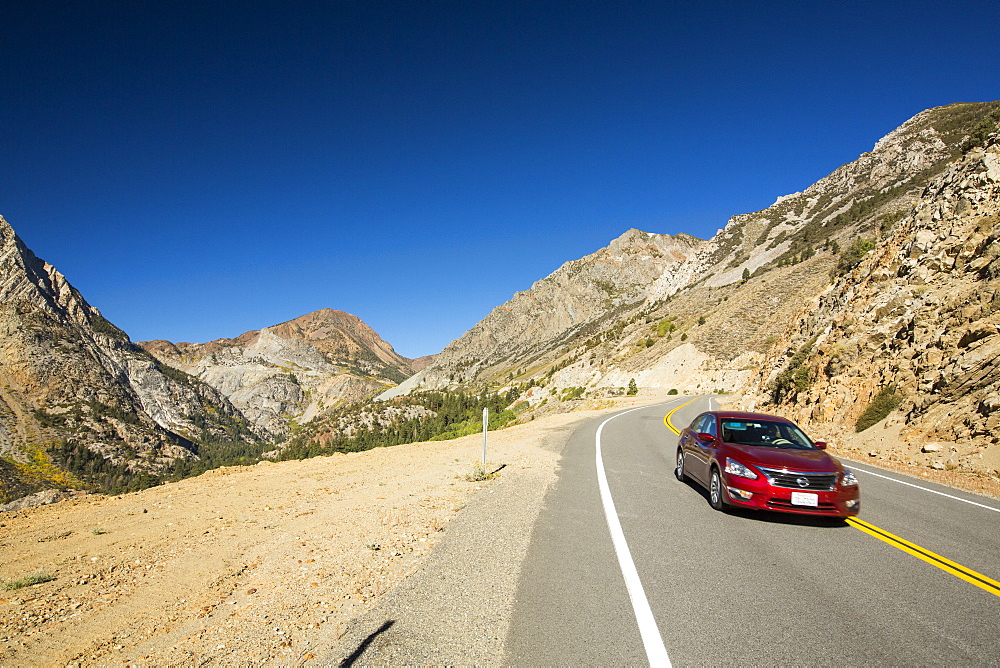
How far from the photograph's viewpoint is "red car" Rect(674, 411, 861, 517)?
666cm

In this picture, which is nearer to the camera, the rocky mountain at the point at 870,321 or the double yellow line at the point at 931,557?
the double yellow line at the point at 931,557

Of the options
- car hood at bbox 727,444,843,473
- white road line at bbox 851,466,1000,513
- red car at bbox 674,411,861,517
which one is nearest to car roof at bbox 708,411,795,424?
red car at bbox 674,411,861,517

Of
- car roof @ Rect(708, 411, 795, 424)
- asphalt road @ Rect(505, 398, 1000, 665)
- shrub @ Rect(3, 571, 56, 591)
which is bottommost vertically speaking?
asphalt road @ Rect(505, 398, 1000, 665)

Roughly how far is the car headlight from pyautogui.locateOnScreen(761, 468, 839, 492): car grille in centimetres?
24

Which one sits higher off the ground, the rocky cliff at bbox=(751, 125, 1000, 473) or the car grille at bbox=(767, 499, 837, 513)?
the rocky cliff at bbox=(751, 125, 1000, 473)

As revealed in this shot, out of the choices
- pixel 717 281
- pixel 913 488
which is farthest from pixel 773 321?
pixel 913 488

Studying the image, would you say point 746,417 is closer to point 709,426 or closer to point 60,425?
point 709,426

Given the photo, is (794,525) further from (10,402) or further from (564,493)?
(10,402)

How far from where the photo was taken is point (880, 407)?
15.6 m

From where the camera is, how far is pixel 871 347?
732 inches

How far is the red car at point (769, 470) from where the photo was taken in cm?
666

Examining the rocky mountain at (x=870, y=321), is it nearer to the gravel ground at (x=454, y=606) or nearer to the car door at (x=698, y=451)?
the car door at (x=698, y=451)

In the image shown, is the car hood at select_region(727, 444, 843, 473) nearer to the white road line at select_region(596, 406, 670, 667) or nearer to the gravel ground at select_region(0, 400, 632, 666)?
the white road line at select_region(596, 406, 670, 667)

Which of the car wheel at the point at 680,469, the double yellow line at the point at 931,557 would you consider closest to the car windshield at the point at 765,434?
the double yellow line at the point at 931,557
